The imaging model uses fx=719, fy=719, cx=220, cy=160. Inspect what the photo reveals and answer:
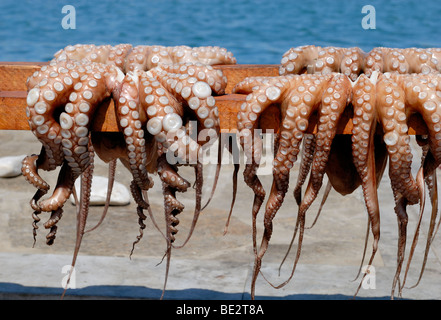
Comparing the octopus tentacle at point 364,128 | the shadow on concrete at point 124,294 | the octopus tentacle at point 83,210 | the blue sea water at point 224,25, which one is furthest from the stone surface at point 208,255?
the blue sea water at point 224,25

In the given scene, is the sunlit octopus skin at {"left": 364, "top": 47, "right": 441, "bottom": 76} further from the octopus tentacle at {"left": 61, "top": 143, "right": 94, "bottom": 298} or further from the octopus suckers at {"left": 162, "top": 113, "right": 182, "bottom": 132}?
the octopus tentacle at {"left": 61, "top": 143, "right": 94, "bottom": 298}

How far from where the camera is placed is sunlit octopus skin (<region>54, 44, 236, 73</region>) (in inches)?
68.6

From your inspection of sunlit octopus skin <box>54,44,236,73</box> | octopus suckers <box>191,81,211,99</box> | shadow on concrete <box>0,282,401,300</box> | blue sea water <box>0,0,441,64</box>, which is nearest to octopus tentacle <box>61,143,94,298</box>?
sunlit octopus skin <box>54,44,236,73</box>

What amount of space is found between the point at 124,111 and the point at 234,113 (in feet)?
0.70

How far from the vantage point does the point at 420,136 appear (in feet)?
4.84

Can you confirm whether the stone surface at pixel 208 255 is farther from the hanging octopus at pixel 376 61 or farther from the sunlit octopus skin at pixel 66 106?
the sunlit octopus skin at pixel 66 106

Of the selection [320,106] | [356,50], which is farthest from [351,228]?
[320,106]

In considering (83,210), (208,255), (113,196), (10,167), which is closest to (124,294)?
(208,255)

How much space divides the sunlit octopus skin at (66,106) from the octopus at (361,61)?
0.47m

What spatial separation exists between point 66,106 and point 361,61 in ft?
2.26

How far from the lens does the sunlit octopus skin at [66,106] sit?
1.33 meters

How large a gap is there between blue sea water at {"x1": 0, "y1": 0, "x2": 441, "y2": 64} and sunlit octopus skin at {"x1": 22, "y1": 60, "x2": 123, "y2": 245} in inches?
378

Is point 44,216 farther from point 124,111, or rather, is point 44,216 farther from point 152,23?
point 152,23
